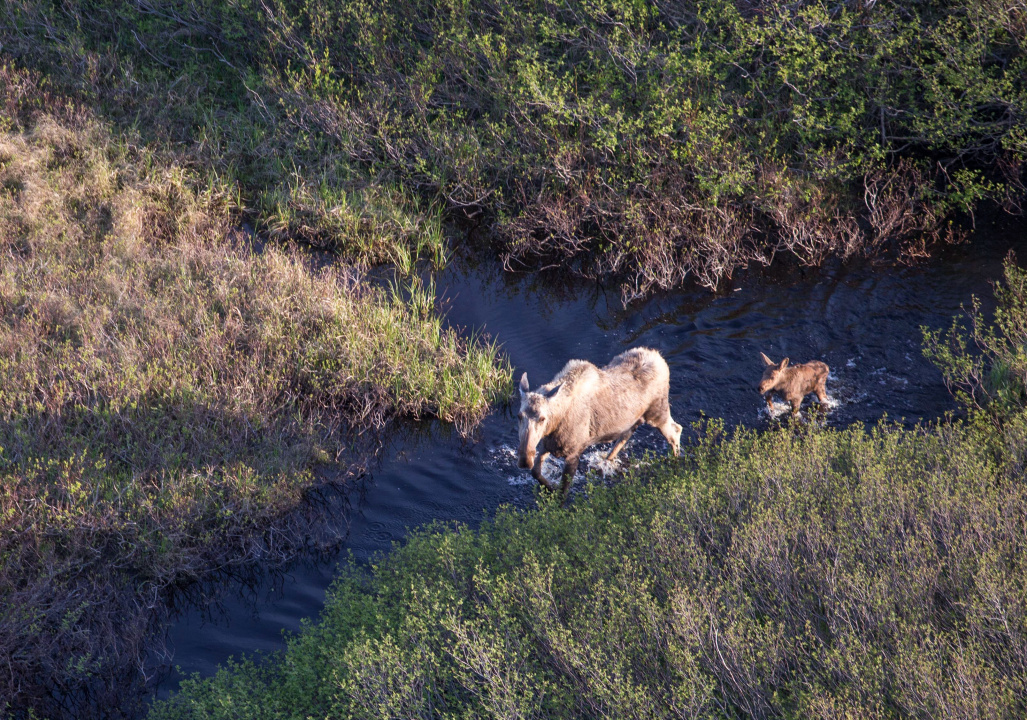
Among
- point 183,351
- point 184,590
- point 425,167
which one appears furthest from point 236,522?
point 425,167

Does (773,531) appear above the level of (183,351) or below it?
above

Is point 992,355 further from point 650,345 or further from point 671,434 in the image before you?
point 671,434

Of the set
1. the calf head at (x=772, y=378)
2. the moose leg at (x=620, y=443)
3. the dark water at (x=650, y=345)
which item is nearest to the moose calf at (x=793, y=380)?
the calf head at (x=772, y=378)

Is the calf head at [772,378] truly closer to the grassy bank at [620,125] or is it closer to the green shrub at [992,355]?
the green shrub at [992,355]

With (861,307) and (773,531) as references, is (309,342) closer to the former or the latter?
(773,531)

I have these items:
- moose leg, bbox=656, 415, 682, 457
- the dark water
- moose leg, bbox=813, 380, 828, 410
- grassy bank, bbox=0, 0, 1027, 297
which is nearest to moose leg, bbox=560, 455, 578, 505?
the dark water
